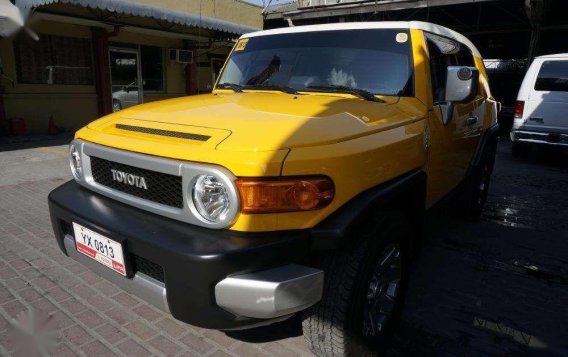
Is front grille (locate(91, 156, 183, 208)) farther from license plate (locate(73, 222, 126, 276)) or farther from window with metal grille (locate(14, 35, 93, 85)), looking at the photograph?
window with metal grille (locate(14, 35, 93, 85))

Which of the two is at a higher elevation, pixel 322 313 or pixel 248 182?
pixel 248 182

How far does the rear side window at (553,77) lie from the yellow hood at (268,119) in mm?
6767

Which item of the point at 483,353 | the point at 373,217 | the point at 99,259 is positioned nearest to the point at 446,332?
the point at 483,353

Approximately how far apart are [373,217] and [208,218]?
2.65ft

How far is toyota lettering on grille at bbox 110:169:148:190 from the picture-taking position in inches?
78.2

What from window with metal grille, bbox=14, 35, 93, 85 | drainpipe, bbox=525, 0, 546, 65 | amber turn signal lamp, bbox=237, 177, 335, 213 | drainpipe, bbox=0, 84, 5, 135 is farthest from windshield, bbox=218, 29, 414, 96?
drainpipe, bbox=525, 0, 546, 65

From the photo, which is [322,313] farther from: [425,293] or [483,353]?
[425,293]

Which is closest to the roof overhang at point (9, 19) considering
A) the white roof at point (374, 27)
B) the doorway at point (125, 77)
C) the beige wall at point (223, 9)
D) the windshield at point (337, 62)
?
the doorway at point (125, 77)

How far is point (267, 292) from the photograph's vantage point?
1593 mm

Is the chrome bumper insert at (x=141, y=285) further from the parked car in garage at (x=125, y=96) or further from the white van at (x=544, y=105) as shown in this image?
the parked car in garage at (x=125, y=96)

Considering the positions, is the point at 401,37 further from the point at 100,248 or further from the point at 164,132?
the point at 100,248

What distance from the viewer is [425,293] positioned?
9.77ft

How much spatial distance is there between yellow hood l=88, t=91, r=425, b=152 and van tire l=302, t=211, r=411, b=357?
0.49m

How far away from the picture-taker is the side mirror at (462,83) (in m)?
2.57
